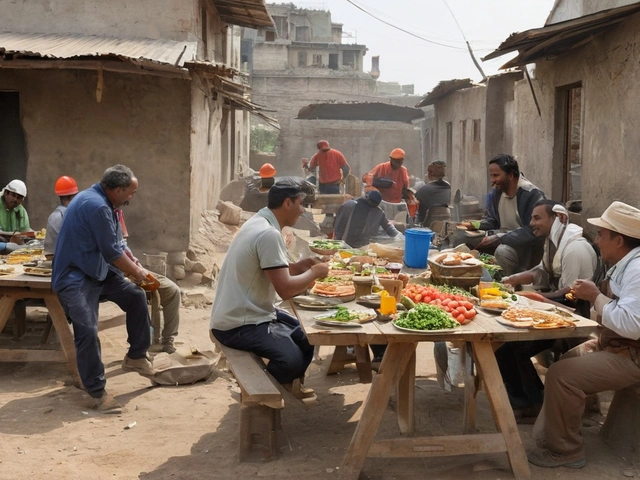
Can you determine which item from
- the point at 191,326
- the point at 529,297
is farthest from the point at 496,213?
the point at 191,326

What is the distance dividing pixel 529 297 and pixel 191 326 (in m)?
4.93

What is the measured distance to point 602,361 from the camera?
448cm

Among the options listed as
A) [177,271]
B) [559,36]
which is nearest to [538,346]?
[559,36]

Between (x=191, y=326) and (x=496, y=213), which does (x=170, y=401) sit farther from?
(x=496, y=213)

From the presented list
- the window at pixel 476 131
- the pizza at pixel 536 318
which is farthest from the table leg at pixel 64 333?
the window at pixel 476 131

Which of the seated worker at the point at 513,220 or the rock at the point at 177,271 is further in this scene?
the rock at the point at 177,271

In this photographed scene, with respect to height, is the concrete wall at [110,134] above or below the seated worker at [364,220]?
above

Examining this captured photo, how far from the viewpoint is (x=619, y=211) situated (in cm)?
446

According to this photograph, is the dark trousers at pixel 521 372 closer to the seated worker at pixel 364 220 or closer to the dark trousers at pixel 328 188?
the seated worker at pixel 364 220

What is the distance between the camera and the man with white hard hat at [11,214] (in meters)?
8.07

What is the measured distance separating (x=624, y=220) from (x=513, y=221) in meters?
3.95

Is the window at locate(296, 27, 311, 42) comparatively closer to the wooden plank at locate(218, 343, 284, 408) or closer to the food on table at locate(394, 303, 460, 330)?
the wooden plank at locate(218, 343, 284, 408)

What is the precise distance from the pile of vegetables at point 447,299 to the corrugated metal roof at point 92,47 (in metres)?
5.24

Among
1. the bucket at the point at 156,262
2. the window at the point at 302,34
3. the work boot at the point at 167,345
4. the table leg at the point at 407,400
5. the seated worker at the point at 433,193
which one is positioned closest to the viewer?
the table leg at the point at 407,400
